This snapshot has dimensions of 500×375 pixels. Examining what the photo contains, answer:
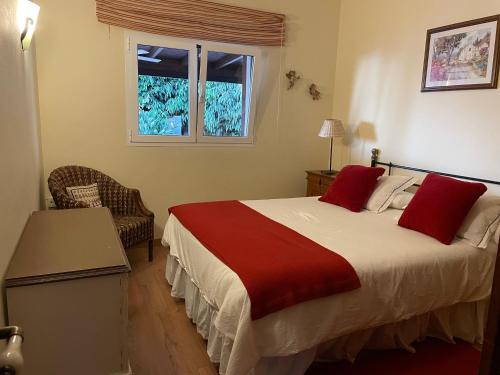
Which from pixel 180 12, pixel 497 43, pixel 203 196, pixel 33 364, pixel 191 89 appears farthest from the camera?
pixel 203 196

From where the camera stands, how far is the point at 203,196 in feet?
13.2

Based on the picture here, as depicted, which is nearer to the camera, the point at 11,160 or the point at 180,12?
the point at 11,160

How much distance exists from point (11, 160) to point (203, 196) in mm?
2509

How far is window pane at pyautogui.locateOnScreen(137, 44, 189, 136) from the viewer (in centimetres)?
357

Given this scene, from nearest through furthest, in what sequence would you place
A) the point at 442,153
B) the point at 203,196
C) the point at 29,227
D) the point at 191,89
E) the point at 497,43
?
the point at 29,227
the point at 497,43
the point at 442,153
the point at 191,89
the point at 203,196

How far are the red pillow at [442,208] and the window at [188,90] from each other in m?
2.10

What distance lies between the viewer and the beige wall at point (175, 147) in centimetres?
321

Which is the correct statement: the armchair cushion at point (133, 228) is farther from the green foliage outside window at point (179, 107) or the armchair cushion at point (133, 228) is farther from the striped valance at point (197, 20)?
the striped valance at point (197, 20)

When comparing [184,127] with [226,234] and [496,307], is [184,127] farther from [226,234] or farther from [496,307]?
[496,307]

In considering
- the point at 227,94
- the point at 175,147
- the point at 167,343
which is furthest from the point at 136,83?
the point at 167,343

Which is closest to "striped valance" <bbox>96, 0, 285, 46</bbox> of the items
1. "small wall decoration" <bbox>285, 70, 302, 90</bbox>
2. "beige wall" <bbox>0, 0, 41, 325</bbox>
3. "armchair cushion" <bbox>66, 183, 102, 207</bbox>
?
"small wall decoration" <bbox>285, 70, 302, 90</bbox>

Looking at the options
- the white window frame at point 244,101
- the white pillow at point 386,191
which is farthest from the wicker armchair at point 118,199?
the white pillow at point 386,191

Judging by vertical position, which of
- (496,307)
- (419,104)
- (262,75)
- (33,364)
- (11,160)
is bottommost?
(33,364)

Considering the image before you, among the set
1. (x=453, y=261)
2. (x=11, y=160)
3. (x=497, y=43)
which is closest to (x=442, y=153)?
(x=497, y=43)
